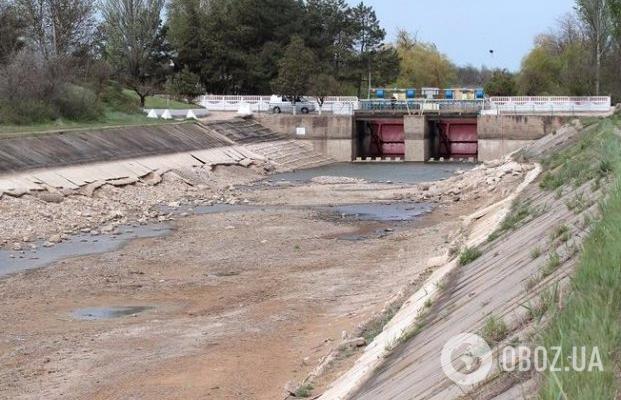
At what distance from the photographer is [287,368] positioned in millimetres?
13148

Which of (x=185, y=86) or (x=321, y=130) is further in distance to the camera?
(x=185, y=86)

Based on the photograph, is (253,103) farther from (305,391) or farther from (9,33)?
(305,391)

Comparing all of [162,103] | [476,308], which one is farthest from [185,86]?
[476,308]

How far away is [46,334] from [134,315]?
203cm

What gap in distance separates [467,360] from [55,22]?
224 feet

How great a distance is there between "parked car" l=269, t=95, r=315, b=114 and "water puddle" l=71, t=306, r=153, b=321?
184 ft

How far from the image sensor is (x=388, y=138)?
243 ft

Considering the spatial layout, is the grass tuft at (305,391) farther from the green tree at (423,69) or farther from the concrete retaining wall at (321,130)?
the green tree at (423,69)

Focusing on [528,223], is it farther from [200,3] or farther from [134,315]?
[200,3]

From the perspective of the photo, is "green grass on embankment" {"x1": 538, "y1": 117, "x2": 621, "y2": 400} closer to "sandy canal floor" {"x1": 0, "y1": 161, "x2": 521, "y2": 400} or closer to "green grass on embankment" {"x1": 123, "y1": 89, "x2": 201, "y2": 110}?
"sandy canal floor" {"x1": 0, "y1": 161, "x2": 521, "y2": 400}

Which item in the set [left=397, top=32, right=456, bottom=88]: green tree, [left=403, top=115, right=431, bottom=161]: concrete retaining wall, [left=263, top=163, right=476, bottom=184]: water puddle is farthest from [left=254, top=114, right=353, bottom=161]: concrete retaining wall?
[left=397, top=32, right=456, bottom=88]: green tree

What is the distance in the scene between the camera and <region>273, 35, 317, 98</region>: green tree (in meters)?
75.3

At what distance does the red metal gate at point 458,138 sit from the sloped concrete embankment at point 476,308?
2231 inches

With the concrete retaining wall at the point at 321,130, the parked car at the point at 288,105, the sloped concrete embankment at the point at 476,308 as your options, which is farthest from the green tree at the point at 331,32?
the sloped concrete embankment at the point at 476,308
